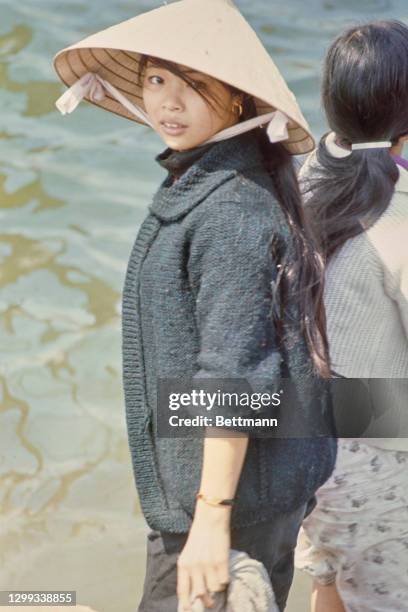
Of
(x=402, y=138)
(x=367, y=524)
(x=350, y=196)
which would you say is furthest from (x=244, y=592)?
(x=402, y=138)

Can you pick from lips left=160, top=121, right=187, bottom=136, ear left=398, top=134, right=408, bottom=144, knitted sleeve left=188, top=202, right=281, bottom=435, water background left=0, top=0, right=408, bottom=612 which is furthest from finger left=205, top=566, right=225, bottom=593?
water background left=0, top=0, right=408, bottom=612

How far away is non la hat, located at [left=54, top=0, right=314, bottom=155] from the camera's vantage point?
4.21ft

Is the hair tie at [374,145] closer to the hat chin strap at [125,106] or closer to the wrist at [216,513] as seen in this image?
the hat chin strap at [125,106]

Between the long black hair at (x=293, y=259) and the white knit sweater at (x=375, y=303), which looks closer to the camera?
the long black hair at (x=293, y=259)

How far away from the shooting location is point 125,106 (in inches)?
57.0

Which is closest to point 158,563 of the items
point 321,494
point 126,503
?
point 321,494

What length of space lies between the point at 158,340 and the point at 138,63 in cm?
37

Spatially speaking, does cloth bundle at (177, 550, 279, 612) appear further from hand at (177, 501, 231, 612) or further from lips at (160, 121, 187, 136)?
lips at (160, 121, 187, 136)

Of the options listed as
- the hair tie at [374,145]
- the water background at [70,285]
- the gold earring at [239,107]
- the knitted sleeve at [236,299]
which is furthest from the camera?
the water background at [70,285]

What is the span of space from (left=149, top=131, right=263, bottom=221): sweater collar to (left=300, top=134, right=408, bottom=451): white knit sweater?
7.6 inches

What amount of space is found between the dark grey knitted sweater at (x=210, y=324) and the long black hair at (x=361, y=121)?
17 cm

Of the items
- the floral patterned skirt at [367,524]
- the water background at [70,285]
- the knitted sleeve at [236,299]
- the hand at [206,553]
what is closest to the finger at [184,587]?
the hand at [206,553]

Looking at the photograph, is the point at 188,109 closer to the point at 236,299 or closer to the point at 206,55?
the point at 206,55

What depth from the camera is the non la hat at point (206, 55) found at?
4.21 feet
